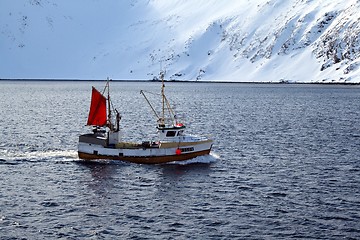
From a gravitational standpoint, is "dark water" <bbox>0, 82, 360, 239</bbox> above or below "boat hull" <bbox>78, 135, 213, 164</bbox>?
below

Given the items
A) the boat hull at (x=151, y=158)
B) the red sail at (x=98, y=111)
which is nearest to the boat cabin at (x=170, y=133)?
the boat hull at (x=151, y=158)

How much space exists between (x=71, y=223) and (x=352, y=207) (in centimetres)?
2474

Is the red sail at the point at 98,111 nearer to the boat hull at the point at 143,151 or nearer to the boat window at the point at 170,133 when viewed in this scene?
the boat hull at the point at 143,151

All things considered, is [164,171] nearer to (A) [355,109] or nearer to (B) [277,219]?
(B) [277,219]

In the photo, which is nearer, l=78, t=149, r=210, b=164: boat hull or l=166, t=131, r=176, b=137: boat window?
l=78, t=149, r=210, b=164: boat hull

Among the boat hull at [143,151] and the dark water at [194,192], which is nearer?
the dark water at [194,192]

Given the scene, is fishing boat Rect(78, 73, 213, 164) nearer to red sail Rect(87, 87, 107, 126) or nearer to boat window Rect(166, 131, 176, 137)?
boat window Rect(166, 131, 176, 137)

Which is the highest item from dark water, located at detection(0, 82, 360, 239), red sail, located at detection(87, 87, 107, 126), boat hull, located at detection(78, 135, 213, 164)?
red sail, located at detection(87, 87, 107, 126)

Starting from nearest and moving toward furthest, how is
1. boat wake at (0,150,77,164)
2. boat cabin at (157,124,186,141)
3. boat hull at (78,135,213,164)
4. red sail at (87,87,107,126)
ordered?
boat hull at (78,135,213,164)
boat wake at (0,150,77,164)
boat cabin at (157,124,186,141)
red sail at (87,87,107,126)

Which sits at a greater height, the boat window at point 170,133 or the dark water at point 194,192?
the boat window at point 170,133

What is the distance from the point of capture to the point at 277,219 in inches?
1828

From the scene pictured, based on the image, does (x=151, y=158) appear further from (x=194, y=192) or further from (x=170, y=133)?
(x=194, y=192)

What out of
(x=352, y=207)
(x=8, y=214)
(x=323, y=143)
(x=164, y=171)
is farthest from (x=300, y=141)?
(x=8, y=214)

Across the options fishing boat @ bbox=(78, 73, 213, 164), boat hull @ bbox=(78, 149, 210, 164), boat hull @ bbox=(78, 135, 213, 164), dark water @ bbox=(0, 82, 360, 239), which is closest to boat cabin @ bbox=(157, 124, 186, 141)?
fishing boat @ bbox=(78, 73, 213, 164)
